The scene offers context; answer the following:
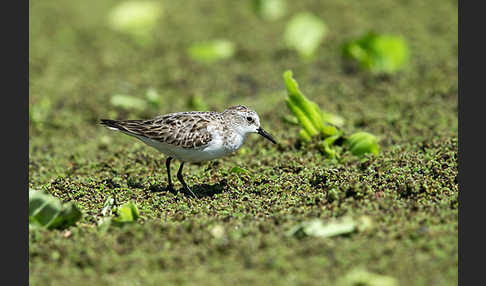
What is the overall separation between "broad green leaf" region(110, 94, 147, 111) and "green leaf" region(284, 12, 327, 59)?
3.65 metres

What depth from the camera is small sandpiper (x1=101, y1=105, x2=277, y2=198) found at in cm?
742

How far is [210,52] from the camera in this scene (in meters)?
12.9

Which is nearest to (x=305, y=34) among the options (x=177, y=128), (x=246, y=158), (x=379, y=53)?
(x=379, y=53)

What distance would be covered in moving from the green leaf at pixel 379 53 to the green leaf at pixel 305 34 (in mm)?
1077

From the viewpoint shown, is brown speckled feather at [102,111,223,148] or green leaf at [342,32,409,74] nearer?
brown speckled feather at [102,111,223,148]

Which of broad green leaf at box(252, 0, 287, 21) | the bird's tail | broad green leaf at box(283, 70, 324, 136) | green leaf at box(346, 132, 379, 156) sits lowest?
green leaf at box(346, 132, 379, 156)

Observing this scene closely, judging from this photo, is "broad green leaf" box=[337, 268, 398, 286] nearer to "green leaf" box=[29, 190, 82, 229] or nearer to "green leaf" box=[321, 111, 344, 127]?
"green leaf" box=[29, 190, 82, 229]

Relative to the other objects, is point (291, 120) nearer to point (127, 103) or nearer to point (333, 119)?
point (333, 119)

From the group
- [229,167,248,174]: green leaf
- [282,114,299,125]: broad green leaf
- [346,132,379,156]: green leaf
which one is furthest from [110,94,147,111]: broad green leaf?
[346,132,379,156]: green leaf

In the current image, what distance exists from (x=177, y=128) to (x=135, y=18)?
306 inches

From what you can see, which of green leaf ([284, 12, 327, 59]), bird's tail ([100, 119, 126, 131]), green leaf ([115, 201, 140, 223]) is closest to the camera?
green leaf ([115, 201, 140, 223])

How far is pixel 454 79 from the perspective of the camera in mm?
11250

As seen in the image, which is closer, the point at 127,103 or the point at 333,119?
the point at 333,119

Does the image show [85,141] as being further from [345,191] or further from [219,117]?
[345,191]
